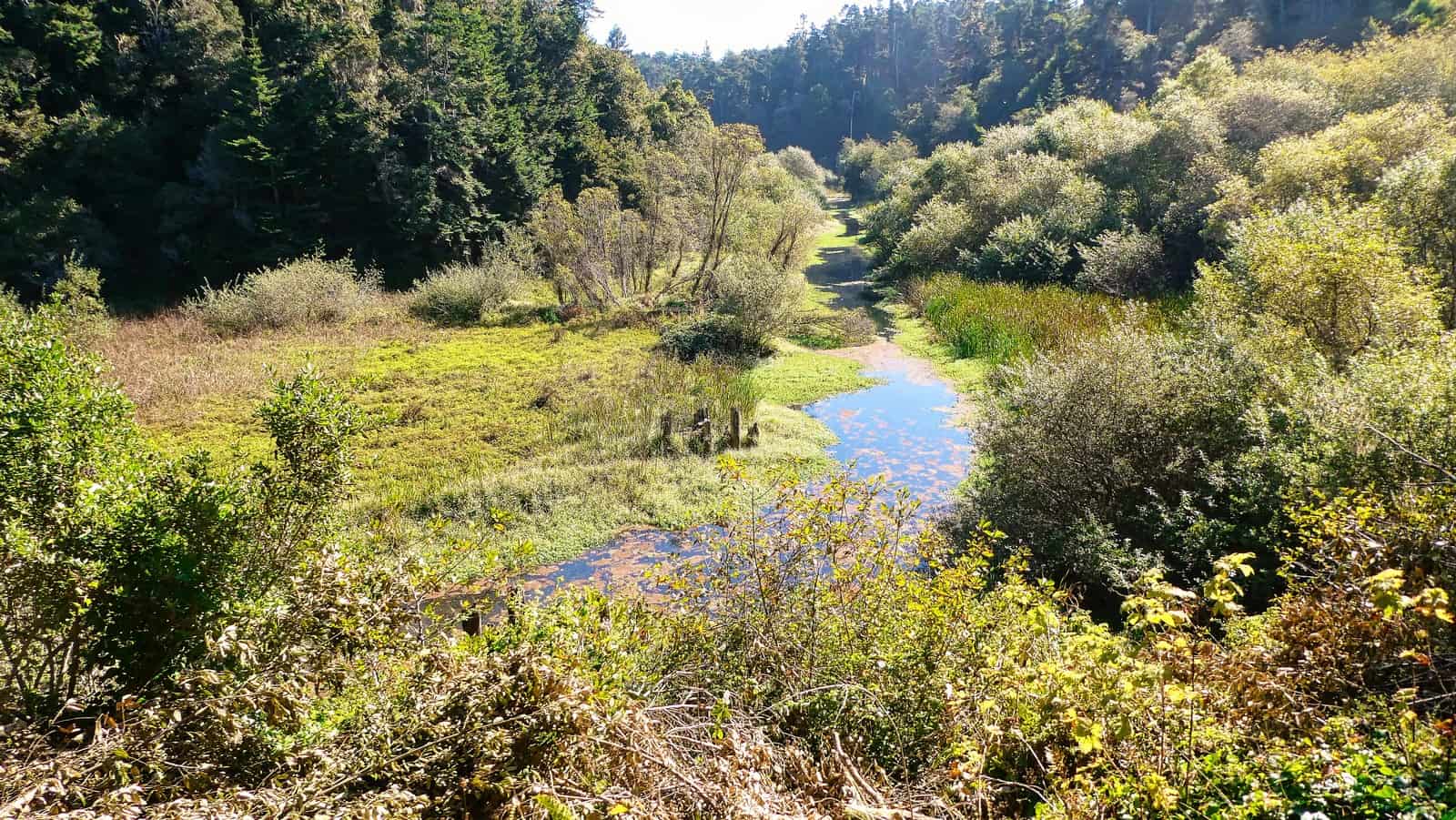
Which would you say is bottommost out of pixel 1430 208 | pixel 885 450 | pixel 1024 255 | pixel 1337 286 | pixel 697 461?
pixel 697 461

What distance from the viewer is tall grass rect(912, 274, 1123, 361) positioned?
15859 mm

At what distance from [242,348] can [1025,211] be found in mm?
26831

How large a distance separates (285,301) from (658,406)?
604 inches

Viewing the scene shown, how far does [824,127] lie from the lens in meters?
104

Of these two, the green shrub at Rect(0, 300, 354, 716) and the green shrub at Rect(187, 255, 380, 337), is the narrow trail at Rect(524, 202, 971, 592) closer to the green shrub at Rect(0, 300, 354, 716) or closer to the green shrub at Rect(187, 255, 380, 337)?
the green shrub at Rect(0, 300, 354, 716)

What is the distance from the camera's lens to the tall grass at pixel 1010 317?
15.9 meters

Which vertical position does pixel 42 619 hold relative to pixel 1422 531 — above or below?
below

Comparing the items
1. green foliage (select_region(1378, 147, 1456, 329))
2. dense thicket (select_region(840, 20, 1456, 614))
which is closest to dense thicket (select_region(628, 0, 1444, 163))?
dense thicket (select_region(840, 20, 1456, 614))

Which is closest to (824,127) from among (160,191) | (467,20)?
(467,20)

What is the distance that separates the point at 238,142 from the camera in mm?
25828

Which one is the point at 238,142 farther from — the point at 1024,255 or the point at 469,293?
the point at 1024,255

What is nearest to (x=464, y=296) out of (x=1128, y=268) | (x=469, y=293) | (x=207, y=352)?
(x=469, y=293)

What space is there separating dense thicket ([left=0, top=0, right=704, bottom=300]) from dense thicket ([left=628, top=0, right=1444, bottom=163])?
4329 centimetres

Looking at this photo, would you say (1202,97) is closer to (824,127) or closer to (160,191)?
(160,191)
